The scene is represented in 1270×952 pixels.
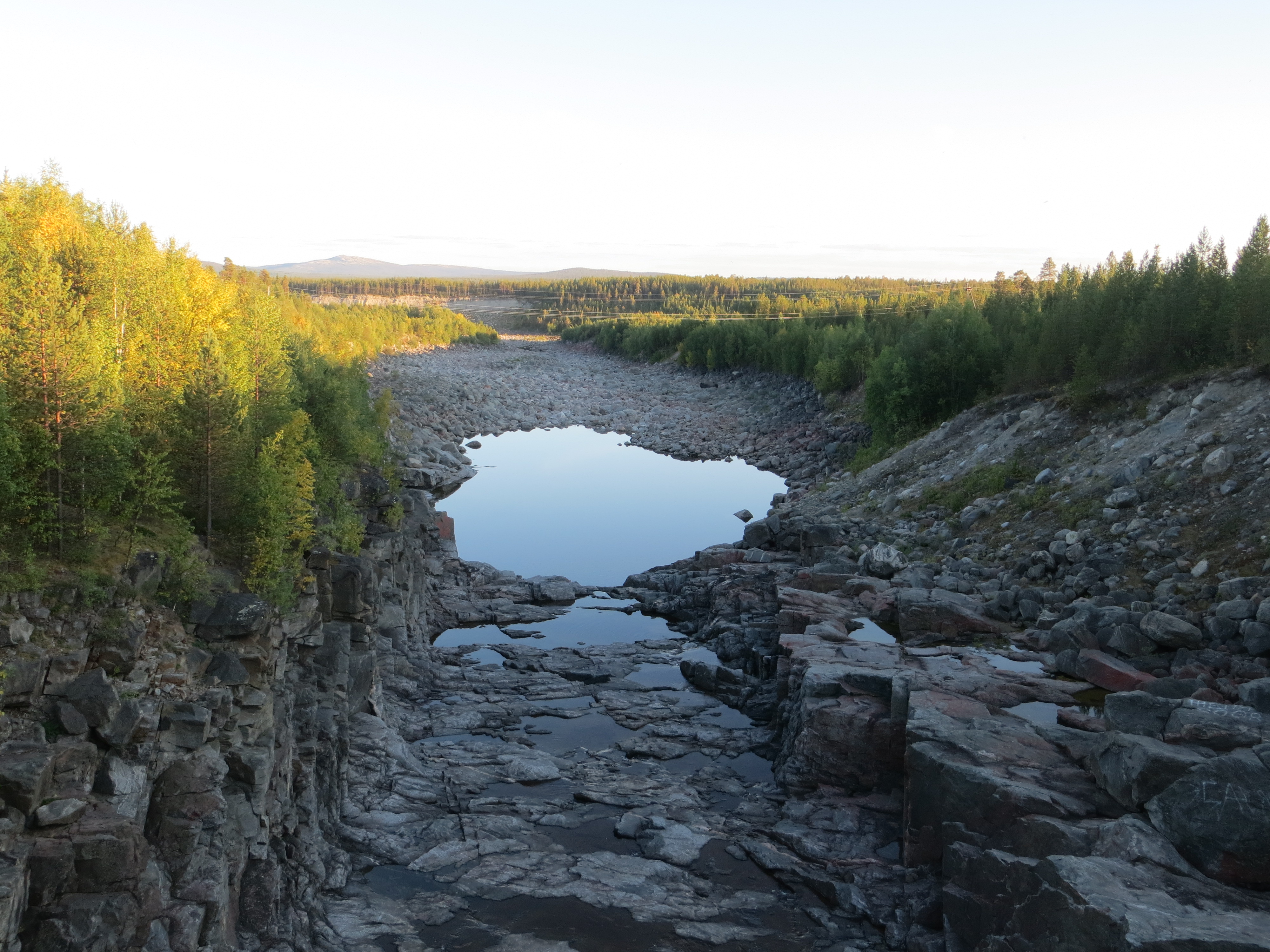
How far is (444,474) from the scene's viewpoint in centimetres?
4731

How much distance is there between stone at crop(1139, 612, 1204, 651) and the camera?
678 inches

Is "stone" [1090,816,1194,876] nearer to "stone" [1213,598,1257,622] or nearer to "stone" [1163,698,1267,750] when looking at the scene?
"stone" [1163,698,1267,750]

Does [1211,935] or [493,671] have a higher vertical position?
[1211,935]

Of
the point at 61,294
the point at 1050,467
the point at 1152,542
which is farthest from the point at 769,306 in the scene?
the point at 61,294

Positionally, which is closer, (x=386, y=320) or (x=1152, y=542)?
(x=1152, y=542)

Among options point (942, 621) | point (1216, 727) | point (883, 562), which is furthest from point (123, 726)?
point (883, 562)

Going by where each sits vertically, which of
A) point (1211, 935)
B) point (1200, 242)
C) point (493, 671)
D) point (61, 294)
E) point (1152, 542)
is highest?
point (1200, 242)

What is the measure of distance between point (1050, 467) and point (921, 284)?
177 m

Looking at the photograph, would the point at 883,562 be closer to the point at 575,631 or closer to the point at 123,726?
the point at 575,631

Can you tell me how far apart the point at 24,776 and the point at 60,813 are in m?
0.56

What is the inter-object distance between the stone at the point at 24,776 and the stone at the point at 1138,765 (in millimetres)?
13135

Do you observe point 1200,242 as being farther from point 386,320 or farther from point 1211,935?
point 386,320

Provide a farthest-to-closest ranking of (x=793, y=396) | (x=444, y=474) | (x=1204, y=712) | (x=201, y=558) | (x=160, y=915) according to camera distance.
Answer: (x=793, y=396)
(x=444, y=474)
(x=201, y=558)
(x=1204, y=712)
(x=160, y=915)

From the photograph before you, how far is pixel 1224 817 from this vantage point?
1048 centimetres
